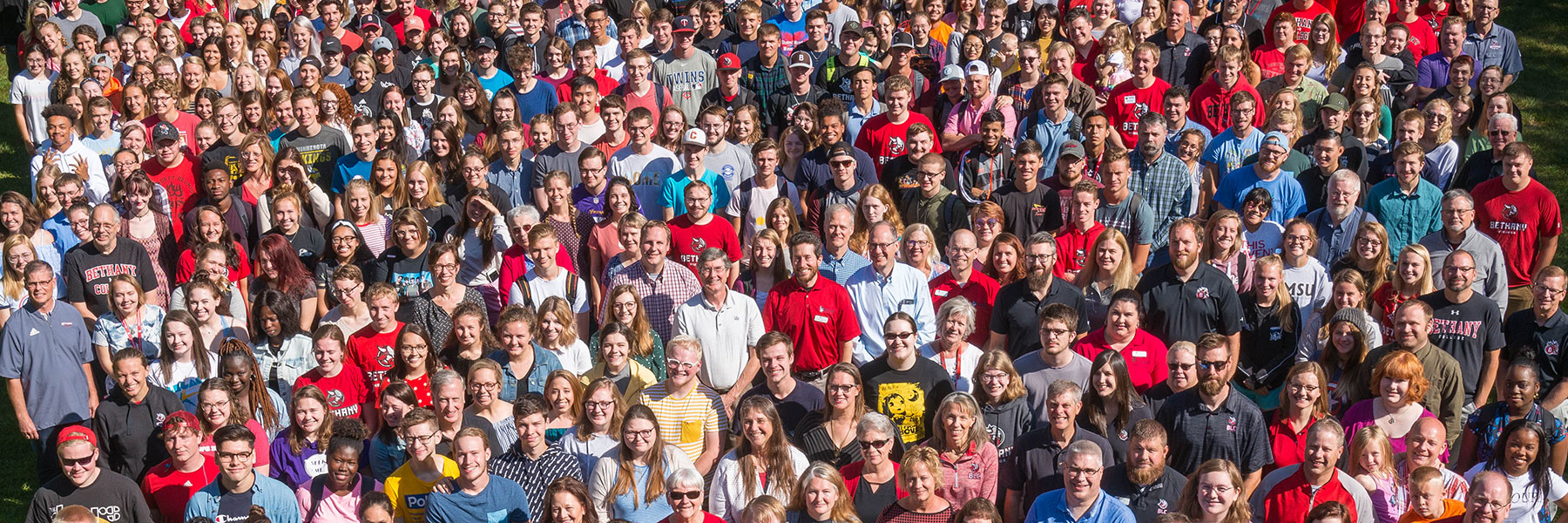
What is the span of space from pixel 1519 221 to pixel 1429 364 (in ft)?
8.88

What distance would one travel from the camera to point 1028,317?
10.5 m

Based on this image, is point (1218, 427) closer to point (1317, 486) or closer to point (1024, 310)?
point (1317, 486)

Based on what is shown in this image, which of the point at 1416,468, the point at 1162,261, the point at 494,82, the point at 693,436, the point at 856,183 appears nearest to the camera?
the point at 1416,468

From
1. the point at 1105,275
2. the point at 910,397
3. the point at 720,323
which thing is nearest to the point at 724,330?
the point at 720,323

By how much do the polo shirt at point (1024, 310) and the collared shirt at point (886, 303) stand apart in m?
0.46

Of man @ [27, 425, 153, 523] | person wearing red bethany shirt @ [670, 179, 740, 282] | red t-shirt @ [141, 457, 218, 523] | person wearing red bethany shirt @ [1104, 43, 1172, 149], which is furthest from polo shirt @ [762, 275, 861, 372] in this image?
person wearing red bethany shirt @ [1104, 43, 1172, 149]

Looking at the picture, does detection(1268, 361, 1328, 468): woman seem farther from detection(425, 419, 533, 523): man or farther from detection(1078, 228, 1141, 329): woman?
detection(425, 419, 533, 523): man

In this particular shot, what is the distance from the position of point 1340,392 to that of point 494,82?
8.17 metres

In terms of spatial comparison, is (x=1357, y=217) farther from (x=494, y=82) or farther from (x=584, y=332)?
(x=494, y=82)

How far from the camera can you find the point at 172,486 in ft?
31.4

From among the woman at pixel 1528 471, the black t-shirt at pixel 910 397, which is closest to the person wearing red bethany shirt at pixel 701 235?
the black t-shirt at pixel 910 397

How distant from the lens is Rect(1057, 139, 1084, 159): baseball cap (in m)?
11.9

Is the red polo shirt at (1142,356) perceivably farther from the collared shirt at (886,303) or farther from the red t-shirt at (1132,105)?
the red t-shirt at (1132,105)

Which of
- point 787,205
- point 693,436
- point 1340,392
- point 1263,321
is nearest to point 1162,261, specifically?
point 1263,321
